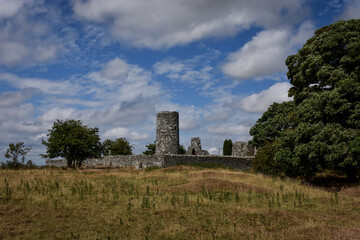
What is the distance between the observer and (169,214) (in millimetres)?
11492

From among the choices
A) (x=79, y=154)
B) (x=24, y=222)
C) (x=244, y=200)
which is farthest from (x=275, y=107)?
(x=24, y=222)

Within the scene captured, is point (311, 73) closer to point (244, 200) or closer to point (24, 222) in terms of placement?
point (244, 200)

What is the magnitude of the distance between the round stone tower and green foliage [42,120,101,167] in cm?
942

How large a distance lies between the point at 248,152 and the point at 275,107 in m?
10.5

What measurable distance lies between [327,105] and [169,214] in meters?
13.4

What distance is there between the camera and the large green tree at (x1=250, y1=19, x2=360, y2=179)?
18.3m

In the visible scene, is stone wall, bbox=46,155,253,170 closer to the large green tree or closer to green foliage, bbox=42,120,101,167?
green foliage, bbox=42,120,101,167

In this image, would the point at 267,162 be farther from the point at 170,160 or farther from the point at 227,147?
the point at 227,147

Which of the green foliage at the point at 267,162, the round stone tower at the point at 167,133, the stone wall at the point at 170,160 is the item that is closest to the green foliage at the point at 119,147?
the stone wall at the point at 170,160

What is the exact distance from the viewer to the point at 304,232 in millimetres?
9672

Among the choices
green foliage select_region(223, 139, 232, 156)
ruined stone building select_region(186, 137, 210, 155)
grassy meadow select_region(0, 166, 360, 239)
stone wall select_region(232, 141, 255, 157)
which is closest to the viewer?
grassy meadow select_region(0, 166, 360, 239)

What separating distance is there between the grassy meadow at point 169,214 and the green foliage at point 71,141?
2071cm

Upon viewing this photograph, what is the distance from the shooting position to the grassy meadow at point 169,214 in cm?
947

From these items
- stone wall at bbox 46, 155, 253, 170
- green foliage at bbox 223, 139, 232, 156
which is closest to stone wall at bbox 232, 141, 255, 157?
stone wall at bbox 46, 155, 253, 170
